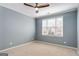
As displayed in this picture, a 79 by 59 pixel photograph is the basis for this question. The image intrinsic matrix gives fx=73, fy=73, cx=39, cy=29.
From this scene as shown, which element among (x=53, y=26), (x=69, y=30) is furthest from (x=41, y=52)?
(x=53, y=26)

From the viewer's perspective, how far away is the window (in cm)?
506

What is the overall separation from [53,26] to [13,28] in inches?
114

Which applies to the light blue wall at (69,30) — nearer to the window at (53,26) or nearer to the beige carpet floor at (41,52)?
the window at (53,26)

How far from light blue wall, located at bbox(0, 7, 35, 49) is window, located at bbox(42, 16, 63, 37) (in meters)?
1.24

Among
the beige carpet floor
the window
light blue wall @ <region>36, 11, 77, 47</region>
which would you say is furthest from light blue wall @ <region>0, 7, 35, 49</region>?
light blue wall @ <region>36, 11, 77, 47</region>

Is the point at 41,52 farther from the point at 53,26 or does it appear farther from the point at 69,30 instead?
the point at 53,26

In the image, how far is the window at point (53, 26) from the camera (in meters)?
5.06

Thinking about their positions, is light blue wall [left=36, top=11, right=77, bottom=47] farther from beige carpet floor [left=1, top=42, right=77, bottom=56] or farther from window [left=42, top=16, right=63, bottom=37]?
beige carpet floor [left=1, top=42, right=77, bottom=56]

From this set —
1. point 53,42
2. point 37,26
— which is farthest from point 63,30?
point 37,26

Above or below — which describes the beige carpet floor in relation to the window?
below

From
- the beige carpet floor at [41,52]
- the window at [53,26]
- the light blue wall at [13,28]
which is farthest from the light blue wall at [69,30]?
the light blue wall at [13,28]

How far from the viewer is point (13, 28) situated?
13.9 ft

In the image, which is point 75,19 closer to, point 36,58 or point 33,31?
point 33,31

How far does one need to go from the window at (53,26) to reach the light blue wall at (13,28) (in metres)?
1.24
